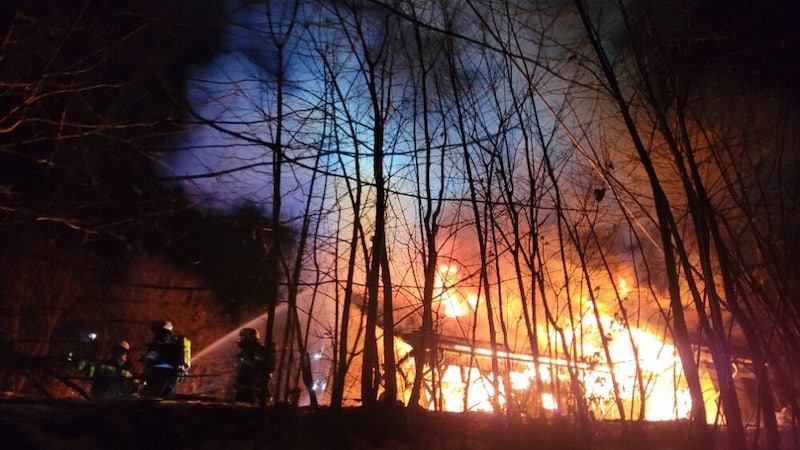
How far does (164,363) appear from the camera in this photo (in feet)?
27.8

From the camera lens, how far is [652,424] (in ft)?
23.6

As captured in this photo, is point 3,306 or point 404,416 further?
point 3,306

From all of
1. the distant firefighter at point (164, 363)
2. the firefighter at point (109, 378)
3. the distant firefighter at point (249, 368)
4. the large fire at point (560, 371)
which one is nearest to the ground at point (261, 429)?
the large fire at point (560, 371)

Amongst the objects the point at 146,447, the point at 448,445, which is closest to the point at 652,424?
the point at 448,445

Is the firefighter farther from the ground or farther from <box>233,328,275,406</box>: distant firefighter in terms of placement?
the ground

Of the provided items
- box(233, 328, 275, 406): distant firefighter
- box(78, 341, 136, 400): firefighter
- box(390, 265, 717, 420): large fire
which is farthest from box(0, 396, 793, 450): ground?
box(78, 341, 136, 400): firefighter

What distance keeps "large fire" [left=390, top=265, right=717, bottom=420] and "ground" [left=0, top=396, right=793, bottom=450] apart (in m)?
0.38

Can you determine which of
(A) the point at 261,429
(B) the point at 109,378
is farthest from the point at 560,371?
(B) the point at 109,378

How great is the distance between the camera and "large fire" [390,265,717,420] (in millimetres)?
6484

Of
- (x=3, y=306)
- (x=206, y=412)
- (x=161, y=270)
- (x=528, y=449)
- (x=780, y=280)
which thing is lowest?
(x=528, y=449)

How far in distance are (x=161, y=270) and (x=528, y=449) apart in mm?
14031

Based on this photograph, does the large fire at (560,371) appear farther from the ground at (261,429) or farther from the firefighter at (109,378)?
the firefighter at (109,378)

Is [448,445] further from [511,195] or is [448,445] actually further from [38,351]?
[38,351]

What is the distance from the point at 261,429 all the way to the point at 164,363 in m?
4.45
